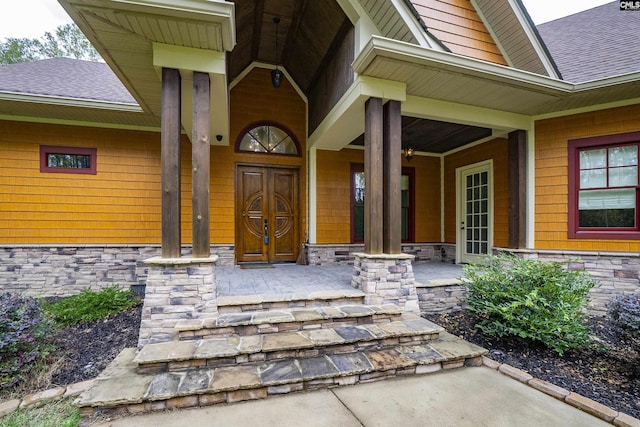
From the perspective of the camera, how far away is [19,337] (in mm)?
2582

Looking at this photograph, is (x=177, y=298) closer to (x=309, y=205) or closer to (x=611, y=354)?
(x=309, y=205)

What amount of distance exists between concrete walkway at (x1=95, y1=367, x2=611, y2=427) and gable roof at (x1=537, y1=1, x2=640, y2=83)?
4.62 meters

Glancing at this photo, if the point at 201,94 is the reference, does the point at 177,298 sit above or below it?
below

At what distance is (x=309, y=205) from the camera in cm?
631

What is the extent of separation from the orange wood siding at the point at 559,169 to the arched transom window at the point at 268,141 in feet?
14.9

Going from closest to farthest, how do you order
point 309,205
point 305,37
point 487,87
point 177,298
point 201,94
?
point 177,298, point 201,94, point 487,87, point 305,37, point 309,205

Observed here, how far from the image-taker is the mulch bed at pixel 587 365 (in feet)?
7.64

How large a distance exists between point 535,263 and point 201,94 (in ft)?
14.2

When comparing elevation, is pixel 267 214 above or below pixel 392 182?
below

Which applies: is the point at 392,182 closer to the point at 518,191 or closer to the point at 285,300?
the point at 285,300

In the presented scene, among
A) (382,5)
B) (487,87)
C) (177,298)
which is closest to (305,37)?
(382,5)

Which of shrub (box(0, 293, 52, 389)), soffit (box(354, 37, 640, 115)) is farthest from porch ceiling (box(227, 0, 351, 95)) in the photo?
shrub (box(0, 293, 52, 389))

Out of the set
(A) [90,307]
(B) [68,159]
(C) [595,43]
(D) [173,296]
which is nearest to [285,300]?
(D) [173,296]

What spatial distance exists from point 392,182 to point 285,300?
2.04 meters
